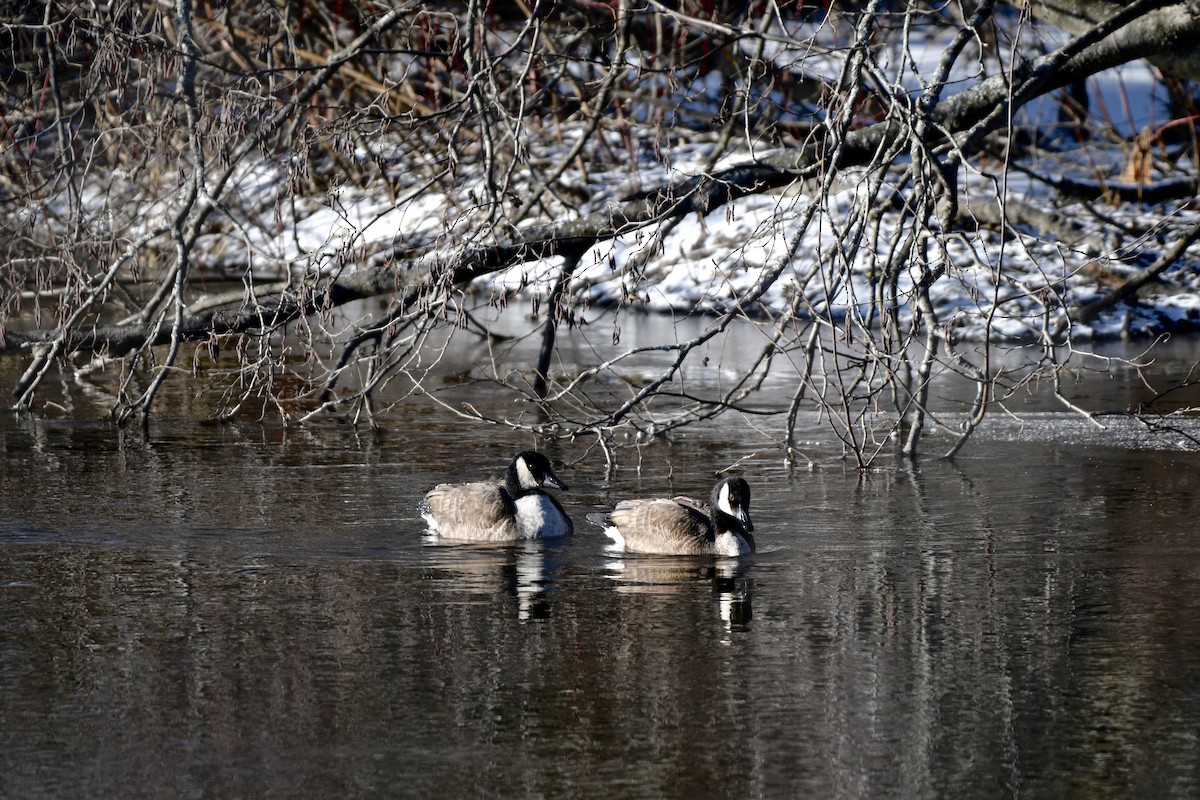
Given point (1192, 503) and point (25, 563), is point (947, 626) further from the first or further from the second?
point (25, 563)

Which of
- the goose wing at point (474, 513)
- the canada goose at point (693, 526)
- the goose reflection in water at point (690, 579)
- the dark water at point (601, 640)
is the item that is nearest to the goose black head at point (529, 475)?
the goose wing at point (474, 513)

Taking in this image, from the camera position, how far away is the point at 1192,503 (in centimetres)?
948

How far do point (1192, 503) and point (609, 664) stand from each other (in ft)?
14.0

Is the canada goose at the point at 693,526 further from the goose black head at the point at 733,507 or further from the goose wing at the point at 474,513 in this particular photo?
the goose wing at the point at 474,513

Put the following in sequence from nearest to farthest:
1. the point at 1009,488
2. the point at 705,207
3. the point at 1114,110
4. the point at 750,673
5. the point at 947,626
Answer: the point at 750,673 < the point at 947,626 < the point at 1009,488 < the point at 705,207 < the point at 1114,110

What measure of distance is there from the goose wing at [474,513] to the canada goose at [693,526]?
25.2 inches

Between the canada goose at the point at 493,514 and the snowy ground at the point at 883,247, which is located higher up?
the snowy ground at the point at 883,247

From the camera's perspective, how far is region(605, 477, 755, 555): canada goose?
8.55 m

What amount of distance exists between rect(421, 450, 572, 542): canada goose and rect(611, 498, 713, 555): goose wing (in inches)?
18.2

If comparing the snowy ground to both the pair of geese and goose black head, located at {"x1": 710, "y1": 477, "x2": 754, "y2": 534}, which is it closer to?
the pair of geese

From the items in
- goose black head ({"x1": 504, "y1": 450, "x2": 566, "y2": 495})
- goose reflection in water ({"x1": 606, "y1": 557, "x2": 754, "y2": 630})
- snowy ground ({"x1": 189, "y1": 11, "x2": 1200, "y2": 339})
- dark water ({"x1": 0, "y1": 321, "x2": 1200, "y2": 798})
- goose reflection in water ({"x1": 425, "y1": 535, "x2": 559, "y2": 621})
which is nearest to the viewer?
dark water ({"x1": 0, "y1": 321, "x2": 1200, "y2": 798})

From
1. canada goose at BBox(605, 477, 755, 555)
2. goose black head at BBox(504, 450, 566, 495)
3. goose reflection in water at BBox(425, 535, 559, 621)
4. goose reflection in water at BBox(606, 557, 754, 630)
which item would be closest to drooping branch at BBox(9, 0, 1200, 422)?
goose black head at BBox(504, 450, 566, 495)

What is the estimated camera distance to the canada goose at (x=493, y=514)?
8953 millimetres

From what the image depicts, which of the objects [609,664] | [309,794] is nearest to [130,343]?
[609,664]
